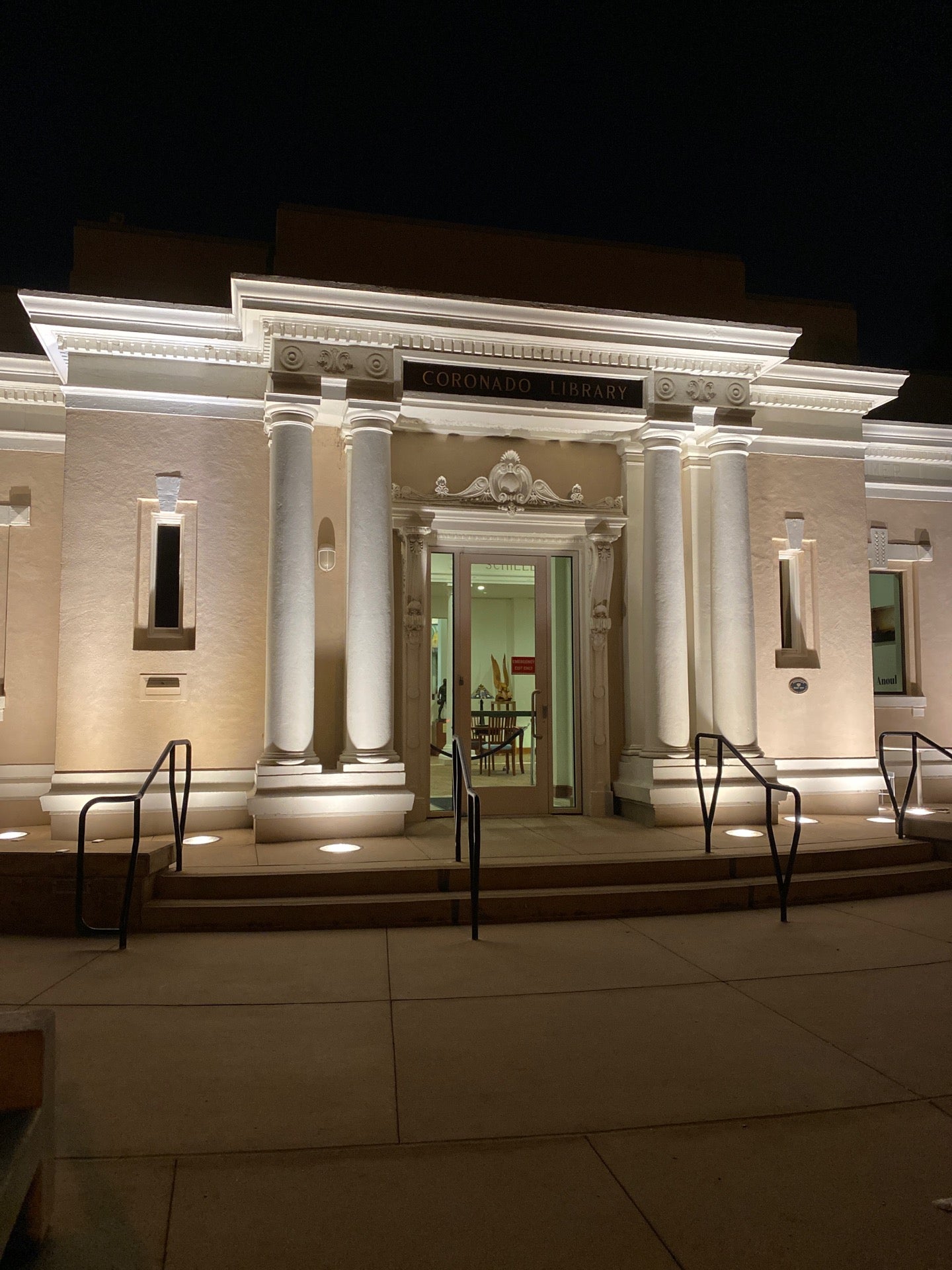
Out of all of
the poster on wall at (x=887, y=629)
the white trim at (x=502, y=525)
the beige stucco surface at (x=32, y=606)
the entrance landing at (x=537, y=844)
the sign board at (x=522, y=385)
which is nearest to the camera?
the entrance landing at (x=537, y=844)

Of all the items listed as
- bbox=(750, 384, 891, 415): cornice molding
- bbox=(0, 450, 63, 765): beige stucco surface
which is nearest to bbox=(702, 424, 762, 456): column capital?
bbox=(750, 384, 891, 415): cornice molding

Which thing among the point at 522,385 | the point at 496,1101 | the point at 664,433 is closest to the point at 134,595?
the point at 522,385

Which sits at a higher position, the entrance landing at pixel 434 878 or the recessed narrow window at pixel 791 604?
the recessed narrow window at pixel 791 604

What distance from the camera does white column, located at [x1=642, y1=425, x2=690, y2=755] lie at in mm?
8945

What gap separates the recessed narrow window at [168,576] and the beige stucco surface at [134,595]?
244mm

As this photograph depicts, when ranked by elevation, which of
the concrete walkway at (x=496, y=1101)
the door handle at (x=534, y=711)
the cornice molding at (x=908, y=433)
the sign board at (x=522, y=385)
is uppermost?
the cornice molding at (x=908, y=433)

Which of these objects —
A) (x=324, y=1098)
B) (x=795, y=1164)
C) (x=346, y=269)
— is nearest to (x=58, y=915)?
(x=324, y=1098)

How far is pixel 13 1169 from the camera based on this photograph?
2152 millimetres

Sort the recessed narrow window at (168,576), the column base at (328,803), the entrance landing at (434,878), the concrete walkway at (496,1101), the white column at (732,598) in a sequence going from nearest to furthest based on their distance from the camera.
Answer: the concrete walkway at (496,1101) → the entrance landing at (434,878) → the column base at (328,803) → the recessed narrow window at (168,576) → the white column at (732,598)

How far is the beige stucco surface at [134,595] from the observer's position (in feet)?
27.3

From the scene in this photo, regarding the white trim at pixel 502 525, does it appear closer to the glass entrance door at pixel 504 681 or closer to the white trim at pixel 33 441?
the glass entrance door at pixel 504 681

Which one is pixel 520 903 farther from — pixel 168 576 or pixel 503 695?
pixel 168 576

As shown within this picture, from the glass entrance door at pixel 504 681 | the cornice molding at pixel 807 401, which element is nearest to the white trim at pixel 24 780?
the glass entrance door at pixel 504 681

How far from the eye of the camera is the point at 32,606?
9.07 metres
